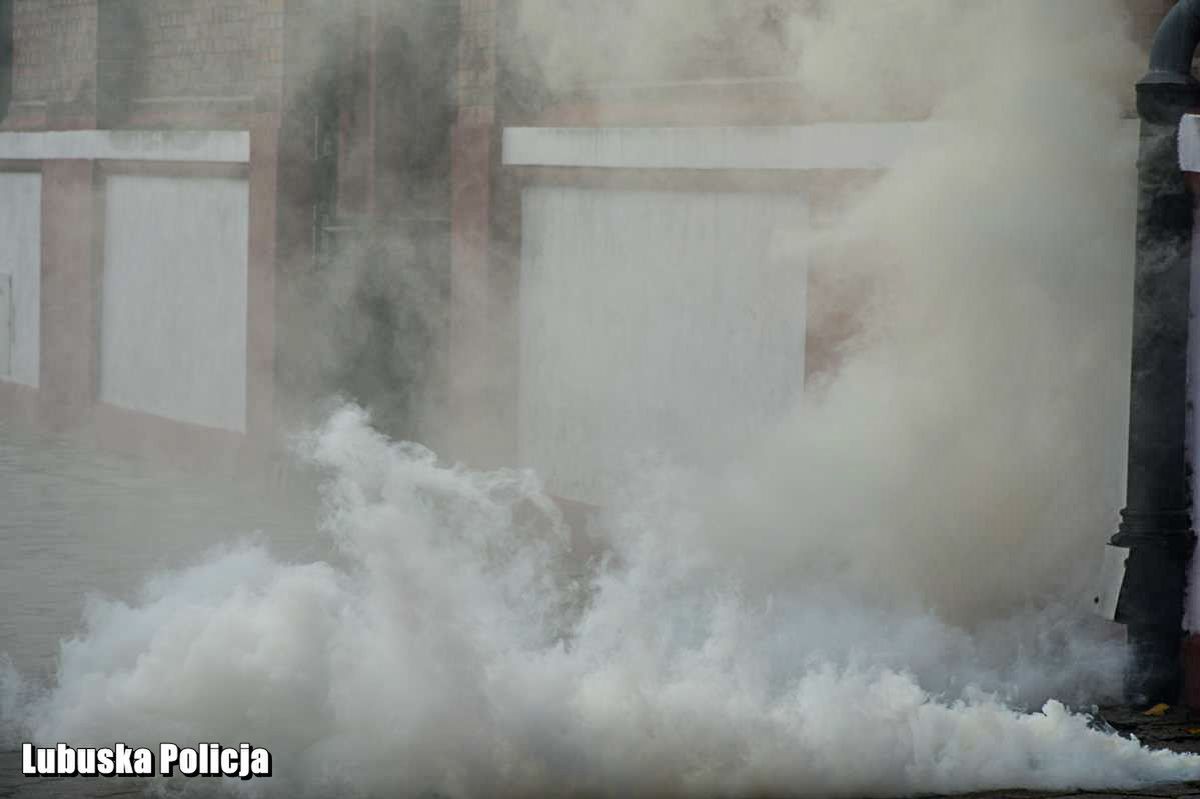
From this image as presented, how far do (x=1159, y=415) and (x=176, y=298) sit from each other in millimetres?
8257

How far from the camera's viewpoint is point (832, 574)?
717 cm

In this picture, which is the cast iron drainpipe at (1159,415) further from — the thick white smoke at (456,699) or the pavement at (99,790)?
the pavement at (99,790)

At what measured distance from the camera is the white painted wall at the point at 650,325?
8453mm

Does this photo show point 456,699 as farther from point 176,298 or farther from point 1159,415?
point 176,298

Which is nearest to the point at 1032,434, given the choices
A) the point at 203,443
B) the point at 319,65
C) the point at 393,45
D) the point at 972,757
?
the point at 972,757

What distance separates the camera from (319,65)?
39.0 ft

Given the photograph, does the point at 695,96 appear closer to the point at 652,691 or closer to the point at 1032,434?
the point at 1032,434

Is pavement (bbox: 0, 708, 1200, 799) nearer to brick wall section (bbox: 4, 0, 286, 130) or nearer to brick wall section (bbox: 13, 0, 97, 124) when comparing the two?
brick wall section (bbox: 4, 0, 286, 130)

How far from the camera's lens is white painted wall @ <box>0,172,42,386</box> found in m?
15.1

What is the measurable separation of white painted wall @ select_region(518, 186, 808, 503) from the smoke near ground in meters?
0.21

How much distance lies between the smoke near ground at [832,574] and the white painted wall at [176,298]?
381cm

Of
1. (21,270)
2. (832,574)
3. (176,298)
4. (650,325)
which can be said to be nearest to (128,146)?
(176,298)

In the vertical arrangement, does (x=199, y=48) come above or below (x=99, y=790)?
above

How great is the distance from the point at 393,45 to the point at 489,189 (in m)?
1.49
